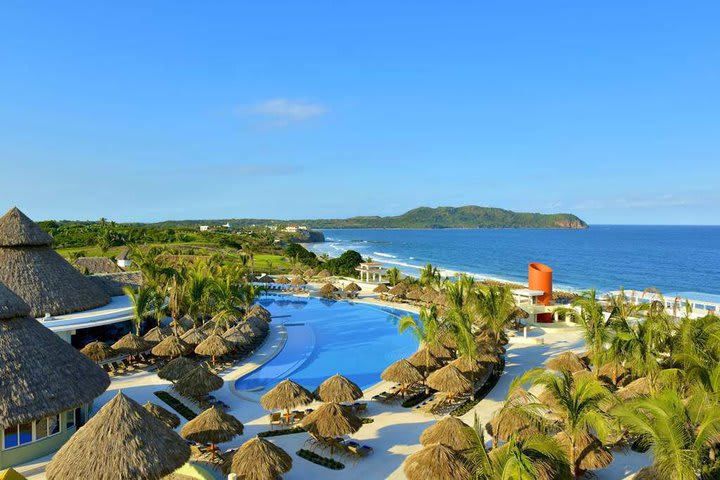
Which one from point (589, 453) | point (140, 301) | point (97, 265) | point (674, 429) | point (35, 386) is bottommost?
point (589, 453)

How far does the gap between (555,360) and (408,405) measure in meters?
6.08

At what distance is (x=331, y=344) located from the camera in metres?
27.0

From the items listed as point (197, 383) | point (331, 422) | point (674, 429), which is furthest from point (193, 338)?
point (674, 429)

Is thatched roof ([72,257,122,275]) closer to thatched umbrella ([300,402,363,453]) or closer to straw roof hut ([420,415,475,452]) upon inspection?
thatched umbrella ([300,402,363,453])

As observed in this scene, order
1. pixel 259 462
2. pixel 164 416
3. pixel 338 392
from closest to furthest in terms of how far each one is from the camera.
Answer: pixel 259 462
pixel 164 416
pixel 338 392

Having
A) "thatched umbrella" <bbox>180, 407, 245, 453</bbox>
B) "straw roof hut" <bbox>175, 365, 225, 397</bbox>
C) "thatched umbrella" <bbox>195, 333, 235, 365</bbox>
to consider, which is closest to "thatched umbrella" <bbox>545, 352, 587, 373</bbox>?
"thatched umbrella" <bbox>180, 407, 245, 453</bbox>

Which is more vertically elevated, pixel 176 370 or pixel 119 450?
pixel 119 450

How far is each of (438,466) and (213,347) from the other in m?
13.0

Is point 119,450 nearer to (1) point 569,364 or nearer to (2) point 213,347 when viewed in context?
(2) point 213,347

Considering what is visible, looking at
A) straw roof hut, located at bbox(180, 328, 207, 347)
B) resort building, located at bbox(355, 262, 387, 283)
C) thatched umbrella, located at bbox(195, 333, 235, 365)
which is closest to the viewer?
thatched umbrella, located at bbox(195, 333, 235, 365)

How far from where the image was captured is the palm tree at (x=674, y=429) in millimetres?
8273

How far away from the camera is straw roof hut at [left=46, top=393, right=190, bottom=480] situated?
9.16 m

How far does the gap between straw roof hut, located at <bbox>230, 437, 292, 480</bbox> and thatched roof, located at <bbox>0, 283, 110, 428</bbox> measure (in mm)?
5280

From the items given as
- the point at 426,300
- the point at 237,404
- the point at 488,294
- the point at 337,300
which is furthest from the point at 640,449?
the point at 337,300
